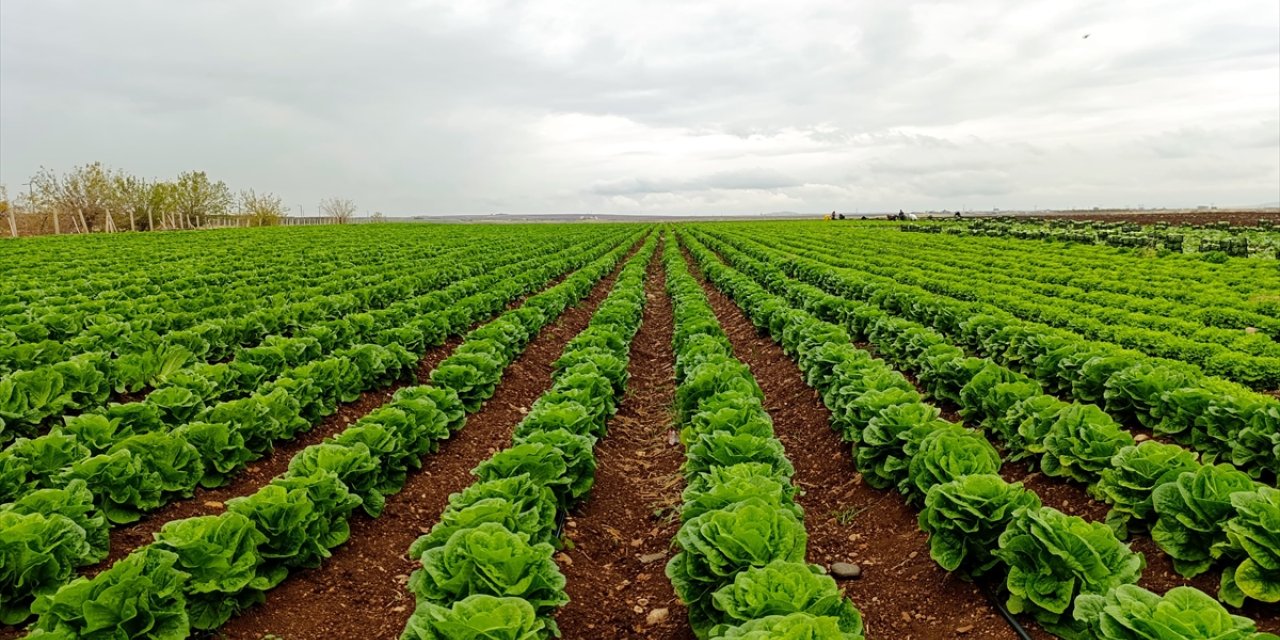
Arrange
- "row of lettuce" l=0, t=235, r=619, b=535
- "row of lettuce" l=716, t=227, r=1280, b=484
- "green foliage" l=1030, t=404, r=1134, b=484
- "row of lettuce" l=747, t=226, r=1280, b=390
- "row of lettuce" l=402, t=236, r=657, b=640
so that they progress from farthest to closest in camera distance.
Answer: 1. "row of lettuce" l=747, t=226, r=1280, b=390
2. "row of lettuce" l=716, t=227, r=1280, b=484
3. "green foliage" l=1030, t=404, r=1134, b=484
4. "row of lettuce" l=0, t=235, r=619, b=535
5. "row of lettuce" l=402, t=236, r=657, b=640

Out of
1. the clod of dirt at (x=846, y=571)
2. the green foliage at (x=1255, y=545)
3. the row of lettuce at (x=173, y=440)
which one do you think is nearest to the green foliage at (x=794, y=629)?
the clod of dirt at (x=846, y=571)

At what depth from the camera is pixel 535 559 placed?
14.1 feet

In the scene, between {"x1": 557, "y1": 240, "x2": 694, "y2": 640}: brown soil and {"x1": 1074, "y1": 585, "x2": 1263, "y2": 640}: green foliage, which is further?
{"x1": 557, "y1": 240, "x2": 694, "y2": 640}: brown soil

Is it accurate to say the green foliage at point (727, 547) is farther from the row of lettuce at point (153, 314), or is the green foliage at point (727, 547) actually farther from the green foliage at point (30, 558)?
the row of lettuce at point (153, 314)

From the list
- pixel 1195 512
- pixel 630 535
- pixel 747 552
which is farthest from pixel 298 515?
pixel 1195 512

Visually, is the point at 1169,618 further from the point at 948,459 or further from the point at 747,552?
the point at 948,459

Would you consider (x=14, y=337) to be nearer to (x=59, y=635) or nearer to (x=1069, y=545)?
(x=59, y=635)

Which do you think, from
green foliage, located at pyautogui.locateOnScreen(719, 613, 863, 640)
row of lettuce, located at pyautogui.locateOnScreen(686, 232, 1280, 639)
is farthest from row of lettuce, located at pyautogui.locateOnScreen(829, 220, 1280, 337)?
green foliage, located at pyautogui.locateOnScreen(719, 613, 863, 640)

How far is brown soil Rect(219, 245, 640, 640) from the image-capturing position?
4.94m

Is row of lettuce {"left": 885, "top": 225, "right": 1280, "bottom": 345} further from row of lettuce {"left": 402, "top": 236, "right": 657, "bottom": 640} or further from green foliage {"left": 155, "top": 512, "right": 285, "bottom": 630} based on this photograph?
green foliage {"left": 155, "top": 512, "right": 285, "bottom": 630}

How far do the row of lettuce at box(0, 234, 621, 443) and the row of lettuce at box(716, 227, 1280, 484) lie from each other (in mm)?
10071

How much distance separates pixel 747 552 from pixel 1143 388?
19.2ft

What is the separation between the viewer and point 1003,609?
4699 millimetres

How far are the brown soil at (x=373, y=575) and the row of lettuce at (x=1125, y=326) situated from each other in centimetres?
1001
